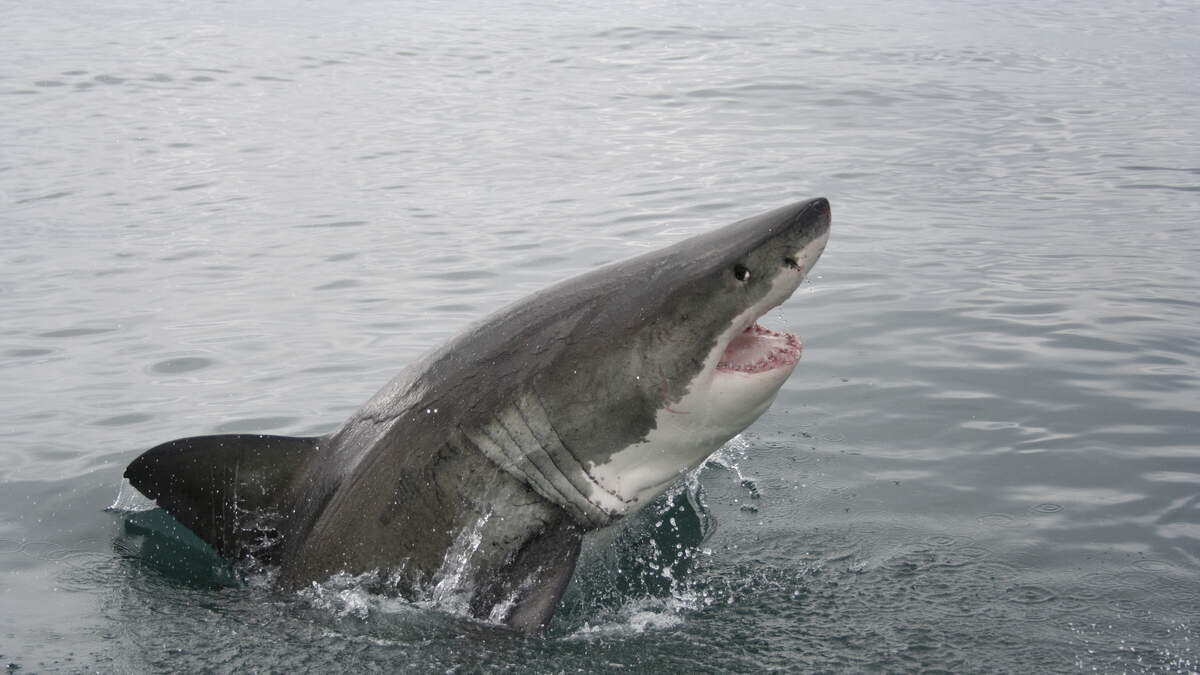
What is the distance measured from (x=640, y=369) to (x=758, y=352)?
17.3 inches

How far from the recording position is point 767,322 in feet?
32.3

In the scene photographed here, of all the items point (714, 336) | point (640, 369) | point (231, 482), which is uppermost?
point (714, 336)

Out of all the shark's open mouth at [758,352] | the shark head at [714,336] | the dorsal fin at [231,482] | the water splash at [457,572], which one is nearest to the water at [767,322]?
the water splash at [457,572]

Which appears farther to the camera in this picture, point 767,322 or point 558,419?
point 767,322

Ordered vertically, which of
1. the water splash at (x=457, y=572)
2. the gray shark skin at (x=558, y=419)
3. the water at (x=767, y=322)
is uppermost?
the gray shark skin at (x=558, y=419)

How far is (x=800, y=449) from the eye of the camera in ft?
24.5

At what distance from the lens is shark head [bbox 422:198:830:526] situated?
485cm

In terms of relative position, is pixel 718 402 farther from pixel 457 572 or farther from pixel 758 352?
pixel 457 572

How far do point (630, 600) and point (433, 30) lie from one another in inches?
1239

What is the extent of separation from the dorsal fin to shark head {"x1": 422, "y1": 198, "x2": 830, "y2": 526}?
30.8 inches

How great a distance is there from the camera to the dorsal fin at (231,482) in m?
5.44

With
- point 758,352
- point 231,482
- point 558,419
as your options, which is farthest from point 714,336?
point 231,482

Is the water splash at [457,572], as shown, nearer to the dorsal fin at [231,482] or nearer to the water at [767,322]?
the water at [767,322]

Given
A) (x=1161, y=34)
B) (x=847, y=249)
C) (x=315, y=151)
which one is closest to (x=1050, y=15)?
(x=1161, y=34)
